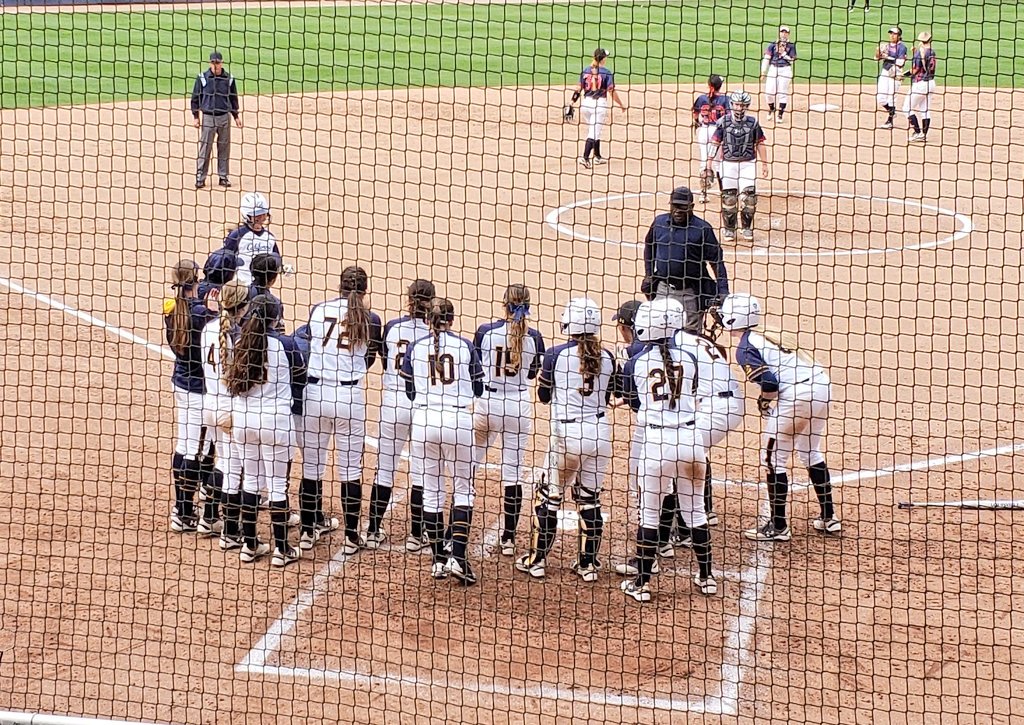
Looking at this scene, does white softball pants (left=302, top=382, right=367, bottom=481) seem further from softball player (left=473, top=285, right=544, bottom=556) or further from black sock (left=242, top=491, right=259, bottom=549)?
softball player (left=473, top=285, right=544, bottom=556)

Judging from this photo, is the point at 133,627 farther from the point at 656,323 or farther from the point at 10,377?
the point at 10,377

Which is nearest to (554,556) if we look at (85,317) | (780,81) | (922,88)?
(85,317)

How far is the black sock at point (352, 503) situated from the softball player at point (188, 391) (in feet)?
2.97

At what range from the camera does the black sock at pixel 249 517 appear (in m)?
8.74

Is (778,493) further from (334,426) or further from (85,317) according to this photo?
(85,317)

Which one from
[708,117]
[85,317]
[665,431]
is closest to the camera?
[665,431]

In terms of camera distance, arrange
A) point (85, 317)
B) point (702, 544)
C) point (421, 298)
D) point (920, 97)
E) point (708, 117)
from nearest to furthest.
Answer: point (702, 544) < point (421, 298) < point (85, 317) < point (708, 117) < point (920, 97)

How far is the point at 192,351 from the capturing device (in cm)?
897

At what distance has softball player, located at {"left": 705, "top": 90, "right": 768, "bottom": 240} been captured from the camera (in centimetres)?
1589

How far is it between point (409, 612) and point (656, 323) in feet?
7.05

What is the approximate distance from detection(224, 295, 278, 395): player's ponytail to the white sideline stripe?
407cm

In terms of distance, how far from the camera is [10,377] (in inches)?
483

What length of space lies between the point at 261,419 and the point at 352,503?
0.85 meters

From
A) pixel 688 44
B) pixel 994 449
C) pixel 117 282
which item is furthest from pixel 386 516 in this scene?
pixel 688 44
